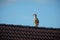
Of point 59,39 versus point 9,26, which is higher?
point 9,26

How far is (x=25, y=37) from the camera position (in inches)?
369

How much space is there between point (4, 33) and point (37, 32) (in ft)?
5.33

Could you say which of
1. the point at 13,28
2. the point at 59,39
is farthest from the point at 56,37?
the point at 13,28

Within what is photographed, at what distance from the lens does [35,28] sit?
9703 millimetres

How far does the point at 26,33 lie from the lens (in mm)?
9469

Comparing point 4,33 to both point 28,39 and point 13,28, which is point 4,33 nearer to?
point 13,28

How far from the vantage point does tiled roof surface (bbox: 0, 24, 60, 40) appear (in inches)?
363

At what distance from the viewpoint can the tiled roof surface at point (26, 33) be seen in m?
9.23

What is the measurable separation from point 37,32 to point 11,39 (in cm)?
135

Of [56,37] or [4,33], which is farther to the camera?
[56,37]

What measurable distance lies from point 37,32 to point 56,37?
3.50 ft

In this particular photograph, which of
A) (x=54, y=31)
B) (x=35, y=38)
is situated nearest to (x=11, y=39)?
(x=35, y=38)

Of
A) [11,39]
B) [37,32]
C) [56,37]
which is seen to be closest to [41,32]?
[37,32]

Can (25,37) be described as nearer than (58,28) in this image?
Yes
